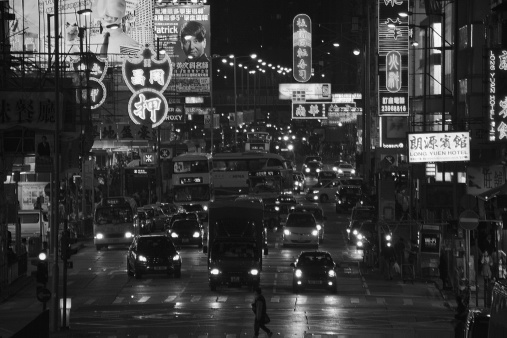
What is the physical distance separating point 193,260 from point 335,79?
106496mm

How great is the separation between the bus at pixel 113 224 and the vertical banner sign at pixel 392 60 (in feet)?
74.6

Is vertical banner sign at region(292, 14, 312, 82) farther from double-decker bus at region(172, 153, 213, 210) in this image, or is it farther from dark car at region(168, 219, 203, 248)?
dark car at region(168, 219, 203, 248)

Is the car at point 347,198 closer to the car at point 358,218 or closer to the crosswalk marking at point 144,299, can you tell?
the car at point 358,218

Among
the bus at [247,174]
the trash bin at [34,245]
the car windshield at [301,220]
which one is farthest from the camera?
the bus at [247,174]

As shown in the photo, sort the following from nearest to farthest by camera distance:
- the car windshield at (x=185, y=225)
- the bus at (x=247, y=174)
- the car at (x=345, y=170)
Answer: the car windshield at (x=185, y=225), the bus at (x=247, y=174), the car at (x=345, y=170)

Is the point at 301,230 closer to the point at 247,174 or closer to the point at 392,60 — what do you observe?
the point at 392,60

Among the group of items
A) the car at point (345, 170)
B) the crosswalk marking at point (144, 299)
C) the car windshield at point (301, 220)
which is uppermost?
the car at point (345, 170)

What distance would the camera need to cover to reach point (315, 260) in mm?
36219

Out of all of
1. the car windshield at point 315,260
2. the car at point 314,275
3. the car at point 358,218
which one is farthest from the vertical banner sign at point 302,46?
the car at point 314,275

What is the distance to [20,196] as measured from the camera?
2501 inches

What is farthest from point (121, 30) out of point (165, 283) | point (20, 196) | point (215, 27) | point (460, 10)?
point (215, 27)

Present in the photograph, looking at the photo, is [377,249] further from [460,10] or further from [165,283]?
[460,10]

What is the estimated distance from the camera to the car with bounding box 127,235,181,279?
4003cm

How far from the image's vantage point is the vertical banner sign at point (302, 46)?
83.7 meters
